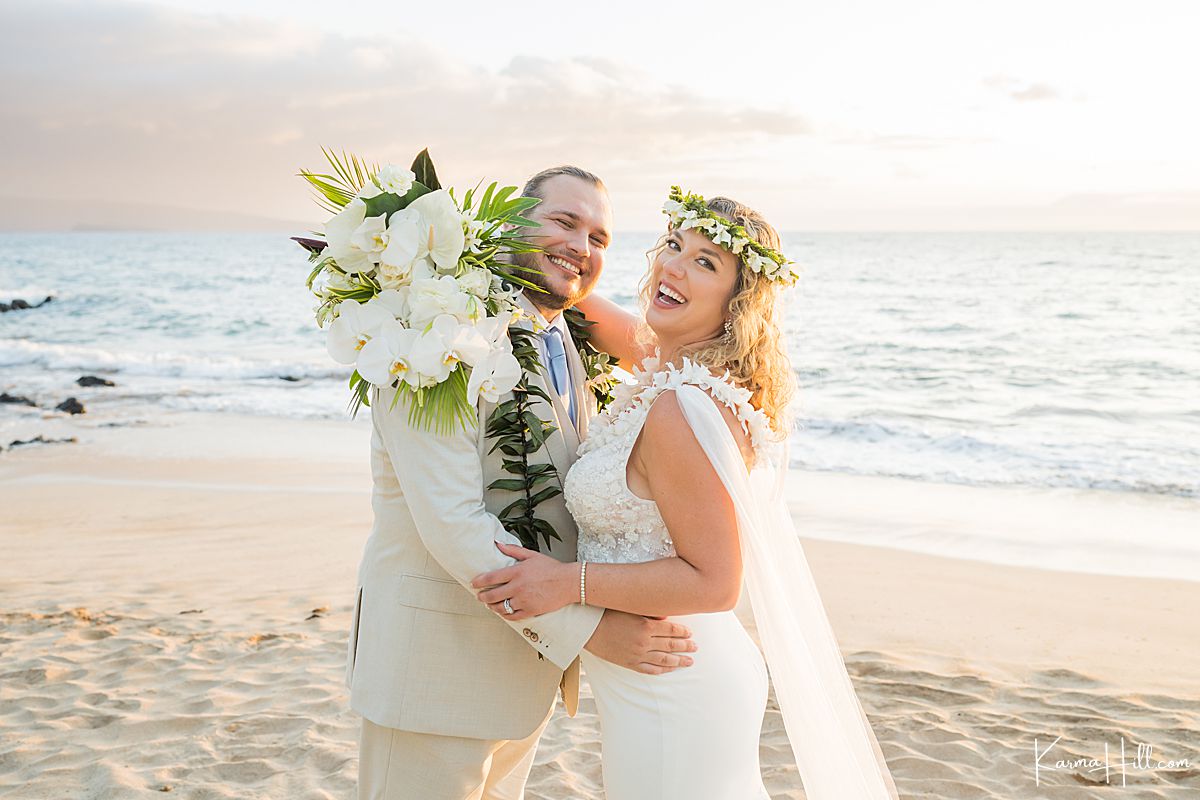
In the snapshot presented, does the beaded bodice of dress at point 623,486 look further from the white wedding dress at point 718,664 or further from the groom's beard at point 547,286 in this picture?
the groom's beard at point 547,286

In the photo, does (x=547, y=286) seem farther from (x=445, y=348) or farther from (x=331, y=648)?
(x=331, y=648)

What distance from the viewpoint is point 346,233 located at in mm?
2396

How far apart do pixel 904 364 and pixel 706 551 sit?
19.1 metres

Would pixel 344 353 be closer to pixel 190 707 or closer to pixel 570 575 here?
pixel 570 575

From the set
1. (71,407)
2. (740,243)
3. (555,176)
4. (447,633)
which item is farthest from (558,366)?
(71,407)

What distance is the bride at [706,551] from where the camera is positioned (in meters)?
2.61

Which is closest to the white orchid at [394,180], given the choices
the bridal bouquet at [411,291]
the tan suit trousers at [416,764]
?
the bridal bouquet at [411,291]

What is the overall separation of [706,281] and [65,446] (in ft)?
37.2

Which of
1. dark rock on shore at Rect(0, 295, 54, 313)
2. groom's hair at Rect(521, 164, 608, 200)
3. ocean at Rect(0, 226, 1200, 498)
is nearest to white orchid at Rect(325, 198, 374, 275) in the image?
groom's hair at Rect(521, 164, 608, 200)

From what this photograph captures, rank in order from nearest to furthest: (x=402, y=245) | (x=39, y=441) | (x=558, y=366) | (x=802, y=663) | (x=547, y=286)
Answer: (x=402, y=245) < (x=802, y=663) < (x=558, y=366) < (x=547, y=286) < (x=39, y=441)

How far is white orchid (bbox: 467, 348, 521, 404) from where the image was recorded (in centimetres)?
244

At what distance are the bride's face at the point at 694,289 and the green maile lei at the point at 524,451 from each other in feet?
1.39

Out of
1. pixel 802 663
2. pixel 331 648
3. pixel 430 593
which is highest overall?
pixel 430 593

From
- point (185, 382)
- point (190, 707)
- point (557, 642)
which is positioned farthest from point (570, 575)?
point (185, 382)
